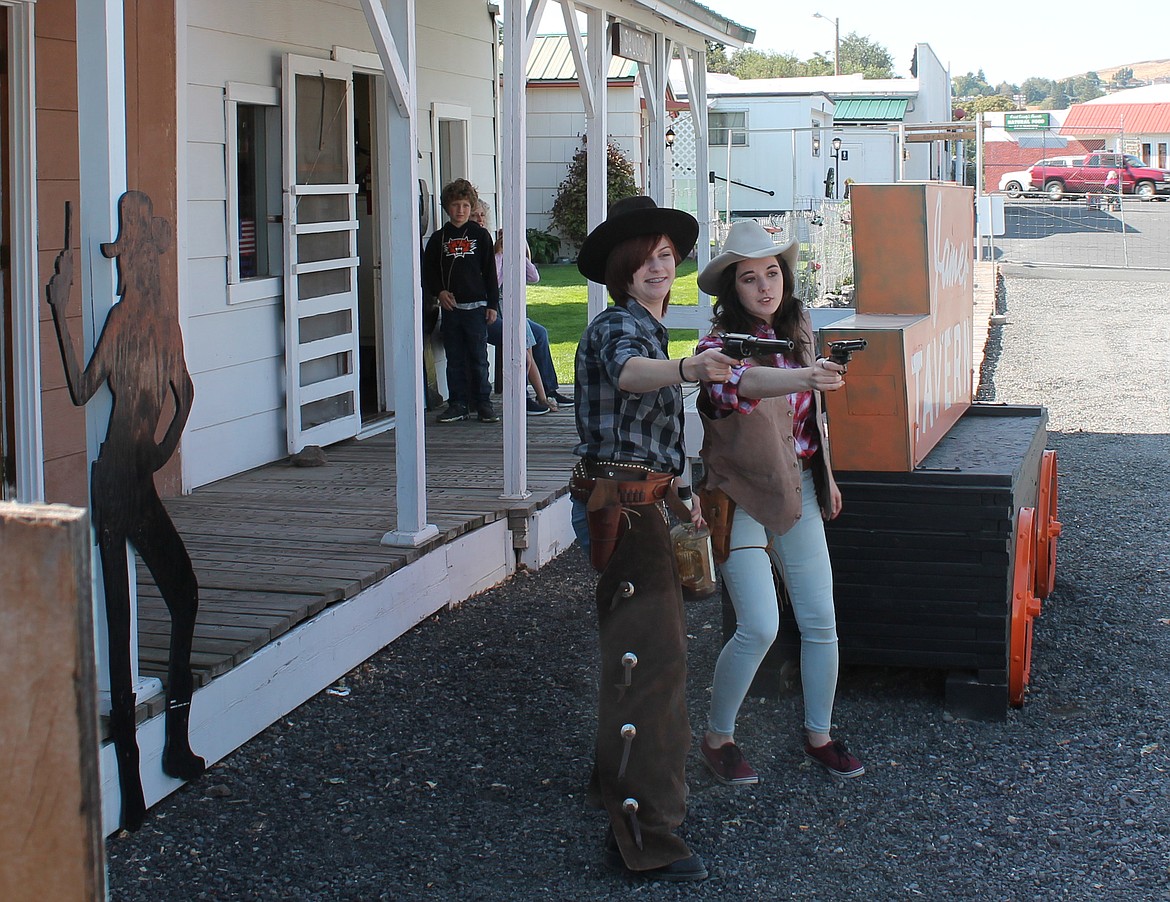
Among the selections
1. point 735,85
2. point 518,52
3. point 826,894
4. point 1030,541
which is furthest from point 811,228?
point 735,85

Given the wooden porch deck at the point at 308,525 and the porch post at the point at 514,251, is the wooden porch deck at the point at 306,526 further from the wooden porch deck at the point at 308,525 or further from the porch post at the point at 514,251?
the porch post at the point at 514,251

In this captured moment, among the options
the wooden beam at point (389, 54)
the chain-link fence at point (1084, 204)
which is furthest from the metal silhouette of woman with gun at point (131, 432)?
the chain-link fence at point (1084, 204)

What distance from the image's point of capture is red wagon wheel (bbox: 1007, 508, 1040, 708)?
4.41m

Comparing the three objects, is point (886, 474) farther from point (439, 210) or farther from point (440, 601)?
point (439, 210)

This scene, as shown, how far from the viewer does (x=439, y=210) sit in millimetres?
9617

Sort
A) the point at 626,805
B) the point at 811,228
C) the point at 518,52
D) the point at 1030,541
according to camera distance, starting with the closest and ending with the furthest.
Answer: the point at 626,805, the point at 1030,541, the point at 518,52, the point at 811,228

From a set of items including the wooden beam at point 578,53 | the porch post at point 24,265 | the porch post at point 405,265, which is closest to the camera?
the porch post at point 24,265

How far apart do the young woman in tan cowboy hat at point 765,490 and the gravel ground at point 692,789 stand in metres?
0.26

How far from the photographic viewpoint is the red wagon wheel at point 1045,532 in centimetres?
554

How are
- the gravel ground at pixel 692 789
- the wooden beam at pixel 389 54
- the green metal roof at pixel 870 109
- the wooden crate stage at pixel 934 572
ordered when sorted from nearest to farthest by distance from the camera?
the gravel ground at pixel 692 789 → the wooden crate stage at pixel 934 572 → the wooden beam at pixel 389 54 → the green metal roof at pixel 870 109

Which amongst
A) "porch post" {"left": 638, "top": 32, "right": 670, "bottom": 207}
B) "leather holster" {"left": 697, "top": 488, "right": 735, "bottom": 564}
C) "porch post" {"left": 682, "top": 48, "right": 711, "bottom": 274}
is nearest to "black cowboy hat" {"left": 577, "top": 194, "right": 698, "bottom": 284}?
"leather holster" {"left": 697, "top": 488, "right": 735, "bottom": 564}

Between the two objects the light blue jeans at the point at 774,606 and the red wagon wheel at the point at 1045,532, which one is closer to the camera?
the light blue jeans at the point at 774,606

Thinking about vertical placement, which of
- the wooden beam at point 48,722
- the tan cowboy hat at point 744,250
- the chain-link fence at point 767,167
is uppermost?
the chain-link fence at point 767,167

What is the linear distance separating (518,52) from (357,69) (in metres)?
2.48
